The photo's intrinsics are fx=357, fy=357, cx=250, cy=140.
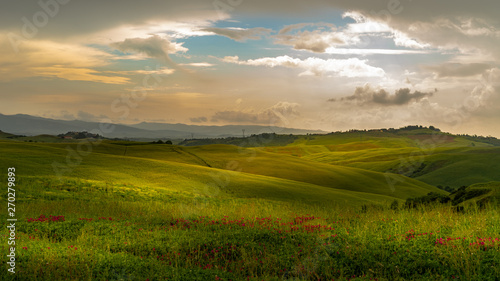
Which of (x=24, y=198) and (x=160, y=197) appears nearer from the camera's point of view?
(x=24, y=198)

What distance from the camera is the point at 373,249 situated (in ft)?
43.9

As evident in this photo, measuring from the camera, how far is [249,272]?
40.1 ft

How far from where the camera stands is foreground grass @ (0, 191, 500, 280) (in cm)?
1153

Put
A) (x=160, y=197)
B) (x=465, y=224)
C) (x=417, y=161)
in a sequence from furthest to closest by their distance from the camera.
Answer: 1. (x=417, y=161)
2. (x=160, y=197)
3. (x=465, y=224)

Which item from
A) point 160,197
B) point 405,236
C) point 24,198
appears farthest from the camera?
point 160,197

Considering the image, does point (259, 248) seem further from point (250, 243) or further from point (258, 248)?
point (250, 243)

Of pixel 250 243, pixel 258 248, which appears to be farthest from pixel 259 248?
pixel 250 243

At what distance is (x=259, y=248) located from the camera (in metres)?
14.3

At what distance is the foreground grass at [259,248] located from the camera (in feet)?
37.8

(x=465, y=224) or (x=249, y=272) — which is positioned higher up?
(x=465, y=224)

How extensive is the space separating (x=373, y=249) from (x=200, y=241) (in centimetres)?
683

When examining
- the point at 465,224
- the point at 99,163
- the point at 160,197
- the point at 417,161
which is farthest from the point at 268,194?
the point at 417,161

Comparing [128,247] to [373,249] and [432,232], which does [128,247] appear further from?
[432,232]

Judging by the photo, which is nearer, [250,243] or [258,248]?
[258,248]
